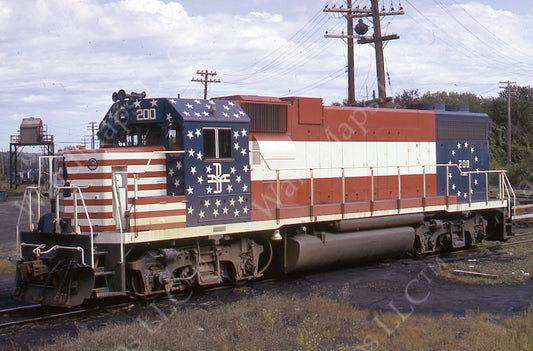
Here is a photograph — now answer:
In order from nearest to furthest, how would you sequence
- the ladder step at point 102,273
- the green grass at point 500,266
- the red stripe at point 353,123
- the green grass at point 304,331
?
the green grass at point 304,331 → the ladder step at point 102,273 → the green grass at point 500,266 → the red stripe at point 353,123

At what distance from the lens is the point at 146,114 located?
1047 centimetres

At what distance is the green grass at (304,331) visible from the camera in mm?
7113

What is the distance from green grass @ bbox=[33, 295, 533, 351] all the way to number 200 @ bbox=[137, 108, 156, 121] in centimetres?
364

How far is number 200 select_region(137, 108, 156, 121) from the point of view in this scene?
10406 millimetres

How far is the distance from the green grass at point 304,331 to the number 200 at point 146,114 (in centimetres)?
364

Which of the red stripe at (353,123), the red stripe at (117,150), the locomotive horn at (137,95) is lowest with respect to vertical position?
the red stripe at (117,150)

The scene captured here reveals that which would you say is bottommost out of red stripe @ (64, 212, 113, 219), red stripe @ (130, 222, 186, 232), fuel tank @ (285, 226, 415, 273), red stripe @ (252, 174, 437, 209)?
fuel tank @ (285, 226, 415, 273)

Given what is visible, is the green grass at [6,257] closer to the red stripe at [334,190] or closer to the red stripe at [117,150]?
the red stripe at [117,150]

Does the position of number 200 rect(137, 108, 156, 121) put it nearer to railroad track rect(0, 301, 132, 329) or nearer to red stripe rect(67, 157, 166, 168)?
red stripe rect(67, 157, 166, 168)

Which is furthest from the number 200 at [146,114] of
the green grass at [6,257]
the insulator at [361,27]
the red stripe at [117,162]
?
the insulator at [361,27]

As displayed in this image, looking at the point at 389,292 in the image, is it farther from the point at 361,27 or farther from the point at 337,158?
the point at 361,27

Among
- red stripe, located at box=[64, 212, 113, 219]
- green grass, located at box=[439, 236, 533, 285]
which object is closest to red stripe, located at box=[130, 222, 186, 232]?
red stripe, located at box=[64, 212, 113, 219]

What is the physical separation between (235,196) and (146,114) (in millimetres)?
2346

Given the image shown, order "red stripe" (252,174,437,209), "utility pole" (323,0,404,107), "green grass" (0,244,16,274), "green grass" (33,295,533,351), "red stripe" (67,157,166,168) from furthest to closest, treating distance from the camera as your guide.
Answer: "utility pole" (323,0,404,107), "green grass" (0,244,16,274), "red stripe" (252,174,437,209), "red stripe" (67,157,166,168), "green grass" (33,295,533,351)
